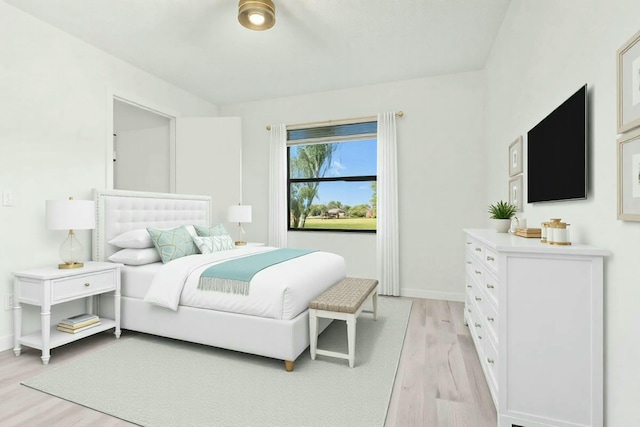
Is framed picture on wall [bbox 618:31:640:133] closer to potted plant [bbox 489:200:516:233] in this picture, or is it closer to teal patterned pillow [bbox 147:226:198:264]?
potted plant [bbox 489:200:516:233]

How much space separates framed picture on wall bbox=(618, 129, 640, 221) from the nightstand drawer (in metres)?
3.40

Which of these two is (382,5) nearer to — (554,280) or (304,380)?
(554,280)

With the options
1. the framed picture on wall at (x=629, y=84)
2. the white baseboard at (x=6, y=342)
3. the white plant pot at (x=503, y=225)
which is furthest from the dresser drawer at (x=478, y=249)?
the white baseboard at (x=6, y=342)

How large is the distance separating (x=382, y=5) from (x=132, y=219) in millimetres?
3189

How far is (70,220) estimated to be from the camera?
260 cm

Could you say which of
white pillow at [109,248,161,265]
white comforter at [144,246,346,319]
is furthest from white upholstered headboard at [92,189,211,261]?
white comforter at [144,246,346,319]

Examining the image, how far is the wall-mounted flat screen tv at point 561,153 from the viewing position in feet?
Answer: 5.32

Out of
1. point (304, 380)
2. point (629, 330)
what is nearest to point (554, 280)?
point (629, 330)

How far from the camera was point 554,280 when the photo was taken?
151cm

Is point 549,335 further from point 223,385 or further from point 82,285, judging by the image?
point 82,285

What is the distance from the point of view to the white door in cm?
462

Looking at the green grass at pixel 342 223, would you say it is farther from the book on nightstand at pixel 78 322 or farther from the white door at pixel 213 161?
the book on nightstand at pixel 78 322

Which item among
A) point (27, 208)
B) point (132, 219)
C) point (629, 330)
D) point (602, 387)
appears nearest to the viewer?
point (629, 330)

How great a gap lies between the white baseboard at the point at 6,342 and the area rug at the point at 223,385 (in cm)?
72
